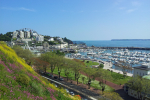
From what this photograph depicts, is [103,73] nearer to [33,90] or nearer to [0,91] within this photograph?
[33,90]

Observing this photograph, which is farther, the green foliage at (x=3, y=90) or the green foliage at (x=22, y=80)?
the green foliage at (x=22, y=80)

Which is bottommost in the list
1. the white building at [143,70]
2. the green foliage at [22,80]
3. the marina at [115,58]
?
the marina at [115,58]

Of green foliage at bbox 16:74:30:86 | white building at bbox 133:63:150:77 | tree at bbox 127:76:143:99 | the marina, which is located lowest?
the marina

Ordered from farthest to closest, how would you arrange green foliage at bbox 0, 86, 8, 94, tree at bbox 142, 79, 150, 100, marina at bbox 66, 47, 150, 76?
1. marina at bbox 66, 47, 150, 76
2. tree at bbox 142, 79, 150, 100
3. green foliage at bbox 0, 86, 8, 94

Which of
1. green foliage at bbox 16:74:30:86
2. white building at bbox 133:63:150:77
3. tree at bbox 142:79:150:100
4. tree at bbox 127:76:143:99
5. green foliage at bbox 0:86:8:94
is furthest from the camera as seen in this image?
white building at bbox 133:63:150:77

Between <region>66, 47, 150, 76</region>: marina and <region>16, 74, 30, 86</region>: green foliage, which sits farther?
<region>66, 47, 150, 76</region>: marina

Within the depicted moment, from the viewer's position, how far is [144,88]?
19859 millimetres

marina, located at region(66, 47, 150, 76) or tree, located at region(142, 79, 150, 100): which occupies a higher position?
tree, located at region(142, 79, 150, 100)

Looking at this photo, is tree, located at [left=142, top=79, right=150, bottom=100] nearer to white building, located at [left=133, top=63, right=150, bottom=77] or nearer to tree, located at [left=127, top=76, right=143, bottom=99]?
tree, located at [left=127, top=76, right=143, bottom=99]

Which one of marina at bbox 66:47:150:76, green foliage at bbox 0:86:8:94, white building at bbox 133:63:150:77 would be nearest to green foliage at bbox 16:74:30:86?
green foliage at bbox 0:86:8:94

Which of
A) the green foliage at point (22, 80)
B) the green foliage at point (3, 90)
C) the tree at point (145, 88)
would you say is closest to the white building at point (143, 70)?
the tree at point (145, 88)

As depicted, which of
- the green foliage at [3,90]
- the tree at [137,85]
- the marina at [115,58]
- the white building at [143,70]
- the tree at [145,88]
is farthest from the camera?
the marina at [115,58]

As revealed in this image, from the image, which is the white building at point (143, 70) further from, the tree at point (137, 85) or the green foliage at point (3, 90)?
the green foliage at point (3, 90)

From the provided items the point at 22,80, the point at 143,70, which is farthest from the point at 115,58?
the point at 22,80
